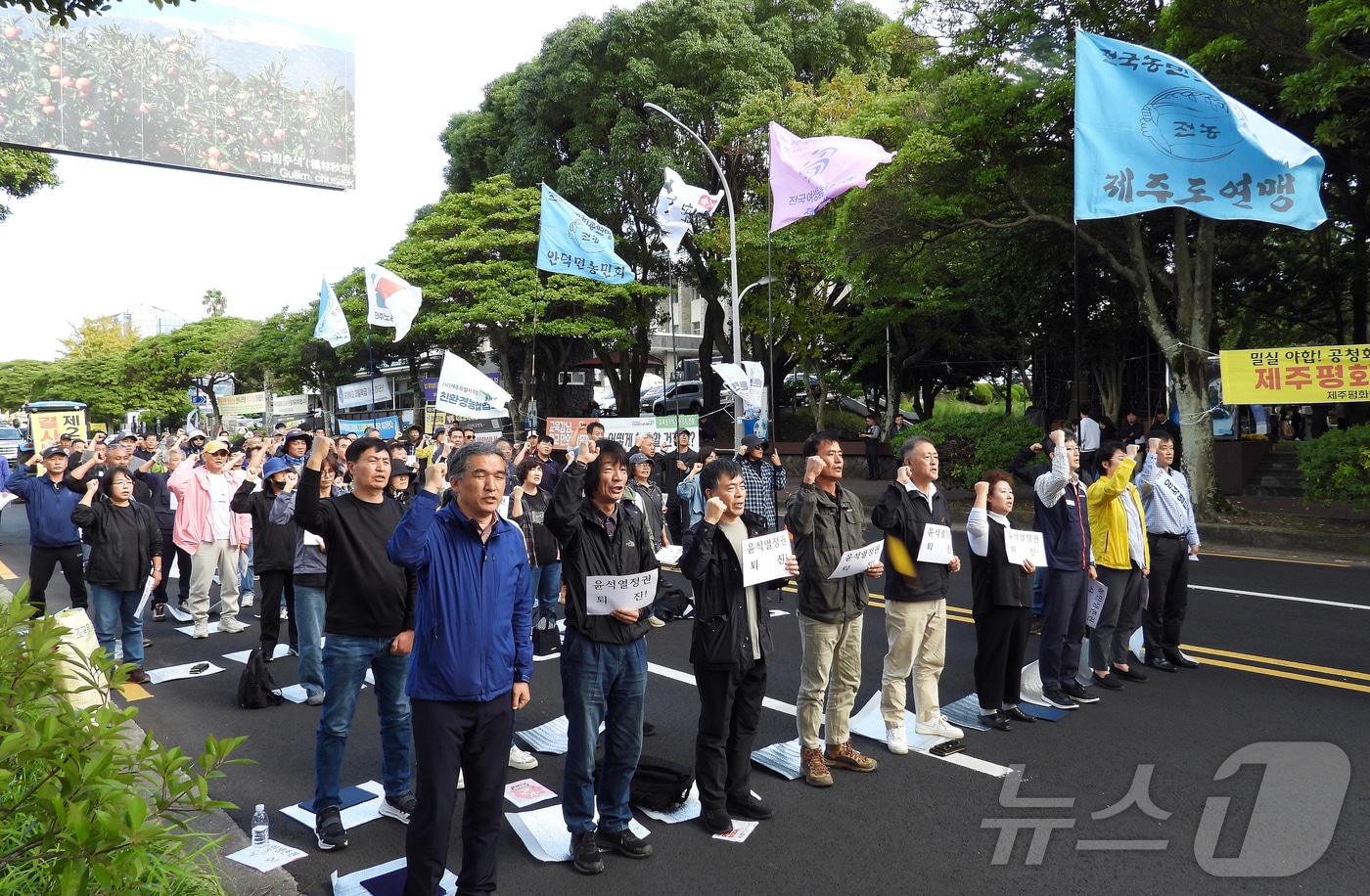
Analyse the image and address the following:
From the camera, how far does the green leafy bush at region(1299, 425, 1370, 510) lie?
11945mm

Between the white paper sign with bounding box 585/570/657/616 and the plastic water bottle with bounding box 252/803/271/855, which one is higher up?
the white paper sign with bounding box 585/570/657/616

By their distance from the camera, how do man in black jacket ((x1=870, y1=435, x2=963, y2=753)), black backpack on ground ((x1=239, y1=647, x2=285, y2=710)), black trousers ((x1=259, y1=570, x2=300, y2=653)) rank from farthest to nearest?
black trousers ((x1=259, y1=570, x2=300, y2=653)) → black backpack on ground ((x1=239, y1=647, x2=285, y2=710)) → man in black jacket ((x1=870, y1=435, x2=963, y2=753))

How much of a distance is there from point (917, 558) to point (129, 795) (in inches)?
163

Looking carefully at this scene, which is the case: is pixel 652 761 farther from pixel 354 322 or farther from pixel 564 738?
pixel 354 322

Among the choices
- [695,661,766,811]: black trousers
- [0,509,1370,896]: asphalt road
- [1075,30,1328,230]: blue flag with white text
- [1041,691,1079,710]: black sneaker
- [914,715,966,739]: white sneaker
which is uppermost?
[1075,30,1328,230]: blue flag with white text

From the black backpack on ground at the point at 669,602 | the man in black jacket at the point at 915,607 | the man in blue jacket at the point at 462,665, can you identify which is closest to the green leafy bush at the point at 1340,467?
the man in black jacket at the point at 915,607

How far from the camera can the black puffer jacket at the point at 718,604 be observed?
435 centimetres

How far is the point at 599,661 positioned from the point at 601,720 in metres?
0.29

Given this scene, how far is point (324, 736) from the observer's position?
432 centimetres

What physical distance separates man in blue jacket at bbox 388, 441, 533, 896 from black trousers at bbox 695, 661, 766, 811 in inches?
42.5

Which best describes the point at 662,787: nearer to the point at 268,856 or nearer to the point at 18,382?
the point at 268,856

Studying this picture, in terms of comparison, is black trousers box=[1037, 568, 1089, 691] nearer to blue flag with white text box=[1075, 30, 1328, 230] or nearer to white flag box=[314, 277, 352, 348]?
blue flag with white text box=[1075, 30, 1328, 230]

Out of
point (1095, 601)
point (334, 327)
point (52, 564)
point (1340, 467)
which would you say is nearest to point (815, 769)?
point (1095, 601)
